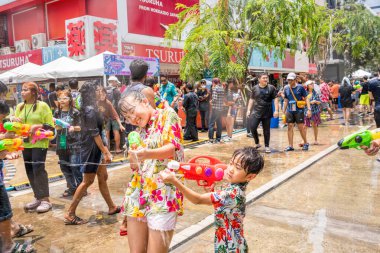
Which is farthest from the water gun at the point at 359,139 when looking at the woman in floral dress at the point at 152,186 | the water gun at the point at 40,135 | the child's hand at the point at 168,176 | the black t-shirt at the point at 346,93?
the black t-shirt at the point at 346,93

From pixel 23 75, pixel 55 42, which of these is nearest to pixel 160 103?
pixel 23 75

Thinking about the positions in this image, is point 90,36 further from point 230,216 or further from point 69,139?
point 230,216

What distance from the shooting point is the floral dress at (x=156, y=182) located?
227 cm

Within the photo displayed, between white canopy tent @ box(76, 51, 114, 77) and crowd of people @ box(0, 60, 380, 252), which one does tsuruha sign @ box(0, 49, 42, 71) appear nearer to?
white canopy tent @ box(76, 51, 114, 77)

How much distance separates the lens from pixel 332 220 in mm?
4090

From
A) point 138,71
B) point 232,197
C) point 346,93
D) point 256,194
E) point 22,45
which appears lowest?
point 256,194

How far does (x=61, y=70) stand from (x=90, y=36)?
310cm

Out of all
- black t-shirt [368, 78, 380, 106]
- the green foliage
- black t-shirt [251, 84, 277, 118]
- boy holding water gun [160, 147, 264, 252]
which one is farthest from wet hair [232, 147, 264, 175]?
the green foliage

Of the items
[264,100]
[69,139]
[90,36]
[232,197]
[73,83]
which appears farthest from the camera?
[90,36]

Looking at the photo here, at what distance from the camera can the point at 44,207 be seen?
4.61 meters

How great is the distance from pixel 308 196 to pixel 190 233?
210 centimetres

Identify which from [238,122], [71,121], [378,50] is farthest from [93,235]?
[378,50]

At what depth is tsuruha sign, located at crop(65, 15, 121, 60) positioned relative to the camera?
1312 cm

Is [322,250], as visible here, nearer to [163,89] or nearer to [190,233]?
[190,233]
